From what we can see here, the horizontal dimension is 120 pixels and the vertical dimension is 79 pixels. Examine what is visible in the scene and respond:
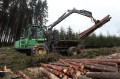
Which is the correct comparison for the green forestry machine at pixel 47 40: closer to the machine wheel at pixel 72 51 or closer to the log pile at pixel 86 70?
the machine wheel at pixel 72 51

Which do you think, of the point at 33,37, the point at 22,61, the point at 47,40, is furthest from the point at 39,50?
the point at 22,61

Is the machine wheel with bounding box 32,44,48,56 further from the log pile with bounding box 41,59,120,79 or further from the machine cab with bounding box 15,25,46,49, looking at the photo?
the log pile with bounding box 41,59,120,79

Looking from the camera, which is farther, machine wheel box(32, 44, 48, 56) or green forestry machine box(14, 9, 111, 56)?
green forestry machine box(14, 9, 111, 56)

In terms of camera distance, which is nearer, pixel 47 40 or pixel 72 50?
pixel 47 40

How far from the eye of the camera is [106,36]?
134 feet

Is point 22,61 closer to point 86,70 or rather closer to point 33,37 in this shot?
point 33,37

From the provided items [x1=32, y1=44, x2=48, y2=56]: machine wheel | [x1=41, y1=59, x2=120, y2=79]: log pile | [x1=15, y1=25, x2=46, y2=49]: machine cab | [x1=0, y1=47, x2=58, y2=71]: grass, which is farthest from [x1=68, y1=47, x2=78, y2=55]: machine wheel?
[x1=41, y1=59, x2=120, y2=79]: log pile

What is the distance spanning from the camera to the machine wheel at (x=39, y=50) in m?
22.8

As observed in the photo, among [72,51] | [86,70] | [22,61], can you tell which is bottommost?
[86,70]

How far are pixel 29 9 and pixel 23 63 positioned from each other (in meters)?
31.4

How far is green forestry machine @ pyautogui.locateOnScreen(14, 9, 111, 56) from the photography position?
76.7 ft

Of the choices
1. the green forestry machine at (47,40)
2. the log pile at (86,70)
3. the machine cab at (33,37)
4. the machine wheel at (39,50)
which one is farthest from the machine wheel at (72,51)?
the log pile at (86,70)

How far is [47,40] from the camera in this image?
25.2 m

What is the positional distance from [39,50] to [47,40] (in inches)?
89.8
